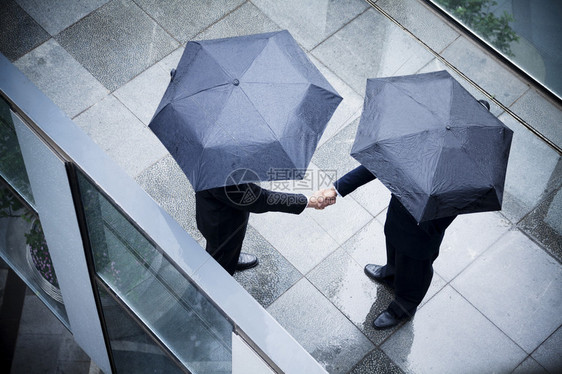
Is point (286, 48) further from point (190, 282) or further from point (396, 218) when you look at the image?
point (190, 282)

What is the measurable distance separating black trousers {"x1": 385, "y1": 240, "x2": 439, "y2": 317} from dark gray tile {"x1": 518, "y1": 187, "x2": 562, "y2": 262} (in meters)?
1.53

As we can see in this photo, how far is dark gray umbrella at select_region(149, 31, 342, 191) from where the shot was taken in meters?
4.50

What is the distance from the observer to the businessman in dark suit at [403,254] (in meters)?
5.16

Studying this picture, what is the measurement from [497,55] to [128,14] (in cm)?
429

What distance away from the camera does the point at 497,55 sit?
7.92m

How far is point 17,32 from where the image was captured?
758 cm

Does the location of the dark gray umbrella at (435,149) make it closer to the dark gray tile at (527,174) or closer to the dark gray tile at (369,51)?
the dark gray tile at (527,174)

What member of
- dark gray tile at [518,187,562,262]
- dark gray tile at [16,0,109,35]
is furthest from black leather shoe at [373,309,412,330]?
dark gray tile at [16,0,109,35]

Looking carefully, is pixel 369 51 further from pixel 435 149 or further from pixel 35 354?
pixel 35 354

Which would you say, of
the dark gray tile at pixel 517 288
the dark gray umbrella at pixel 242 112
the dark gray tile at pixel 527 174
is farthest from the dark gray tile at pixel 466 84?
the dark gray umbrella at pixel 242 112

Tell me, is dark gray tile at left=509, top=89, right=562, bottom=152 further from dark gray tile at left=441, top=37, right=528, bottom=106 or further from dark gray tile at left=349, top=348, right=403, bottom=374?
dark gray tile at left=349, top=348, right=403, bottom=374

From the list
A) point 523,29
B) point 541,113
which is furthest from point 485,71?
point 541,113

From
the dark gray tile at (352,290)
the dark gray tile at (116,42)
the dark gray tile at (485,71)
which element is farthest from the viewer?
the dark gray tile at (485,71)

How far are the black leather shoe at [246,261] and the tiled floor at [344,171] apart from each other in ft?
0.26
